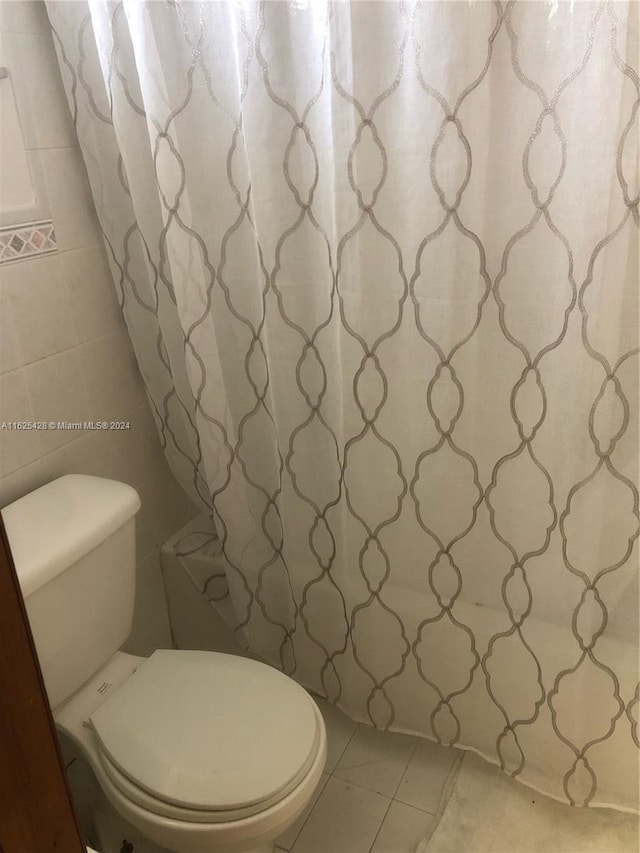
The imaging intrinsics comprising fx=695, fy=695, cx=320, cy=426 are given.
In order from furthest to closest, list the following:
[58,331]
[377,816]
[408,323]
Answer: [377,816]
[58,331]
[408,323]

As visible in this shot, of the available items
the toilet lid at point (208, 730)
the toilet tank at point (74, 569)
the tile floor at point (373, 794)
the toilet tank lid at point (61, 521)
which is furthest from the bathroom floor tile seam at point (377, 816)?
the toilet tank lid at point (61, 521)

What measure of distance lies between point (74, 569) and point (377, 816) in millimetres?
836

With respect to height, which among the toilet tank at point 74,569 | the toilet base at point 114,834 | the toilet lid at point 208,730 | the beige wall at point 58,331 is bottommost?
the toilet base at point 114,834

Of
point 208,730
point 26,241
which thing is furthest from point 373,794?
point 26,241

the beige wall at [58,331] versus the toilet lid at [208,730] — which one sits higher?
the beige wall at [58,331]

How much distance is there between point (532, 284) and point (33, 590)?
94 centimetres

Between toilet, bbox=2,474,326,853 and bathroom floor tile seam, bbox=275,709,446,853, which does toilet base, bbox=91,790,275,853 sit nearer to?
bathroom floor tile seam, bbox=275,709,446,853

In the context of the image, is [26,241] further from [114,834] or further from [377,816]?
[377,816]

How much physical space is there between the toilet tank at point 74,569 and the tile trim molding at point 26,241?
1.41 feet

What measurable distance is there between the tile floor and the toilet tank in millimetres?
573

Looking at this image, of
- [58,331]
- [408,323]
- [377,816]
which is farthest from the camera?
[377,816]

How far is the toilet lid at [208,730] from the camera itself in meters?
1.10

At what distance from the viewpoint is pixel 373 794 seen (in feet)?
4.97

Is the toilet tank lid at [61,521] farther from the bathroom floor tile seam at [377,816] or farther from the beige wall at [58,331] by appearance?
the bathroom floor tile seam at [377,816]
